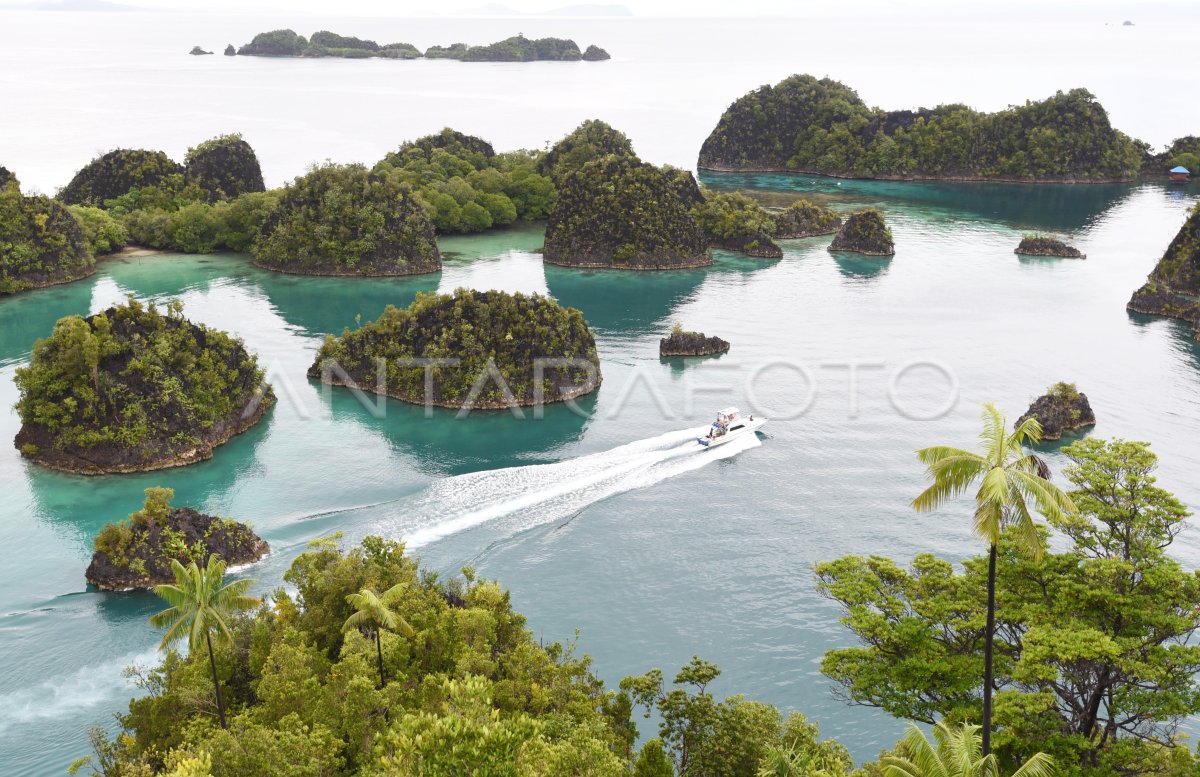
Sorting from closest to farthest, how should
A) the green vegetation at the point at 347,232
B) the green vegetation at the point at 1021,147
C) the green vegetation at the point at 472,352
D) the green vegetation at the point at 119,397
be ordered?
the green vegetation at the point at 119,397
the green vegetation at the point at 472,352
the green vegetation at the point at 347,232
the green vegetation at the point at 1021,147

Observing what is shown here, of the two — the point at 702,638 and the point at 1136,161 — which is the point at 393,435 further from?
the point at 1136,161

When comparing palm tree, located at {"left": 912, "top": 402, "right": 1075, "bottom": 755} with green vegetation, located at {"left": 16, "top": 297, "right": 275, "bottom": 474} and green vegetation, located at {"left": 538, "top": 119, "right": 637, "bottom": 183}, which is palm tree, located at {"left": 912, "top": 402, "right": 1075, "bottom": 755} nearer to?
green vegetation, located at {"left": 16, "top": 297, "right": 275, "bottom": 474}

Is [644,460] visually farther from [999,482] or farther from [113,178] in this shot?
[113,178]

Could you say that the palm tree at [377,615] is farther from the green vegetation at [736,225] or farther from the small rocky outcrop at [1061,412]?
the green vegetation at [736,225]

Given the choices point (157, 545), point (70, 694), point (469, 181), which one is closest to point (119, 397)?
point (157, 545)

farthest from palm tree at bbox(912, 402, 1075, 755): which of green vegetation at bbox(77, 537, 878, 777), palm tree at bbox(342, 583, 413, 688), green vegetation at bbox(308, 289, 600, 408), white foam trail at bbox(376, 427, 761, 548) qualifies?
green vegetation at bbox(308, 289, 600, 408)

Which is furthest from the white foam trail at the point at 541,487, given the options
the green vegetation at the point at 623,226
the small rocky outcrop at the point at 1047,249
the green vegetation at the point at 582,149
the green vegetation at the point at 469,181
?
the green vegetation at the point at 582,149

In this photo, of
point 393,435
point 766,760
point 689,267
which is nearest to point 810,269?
point 689,267
